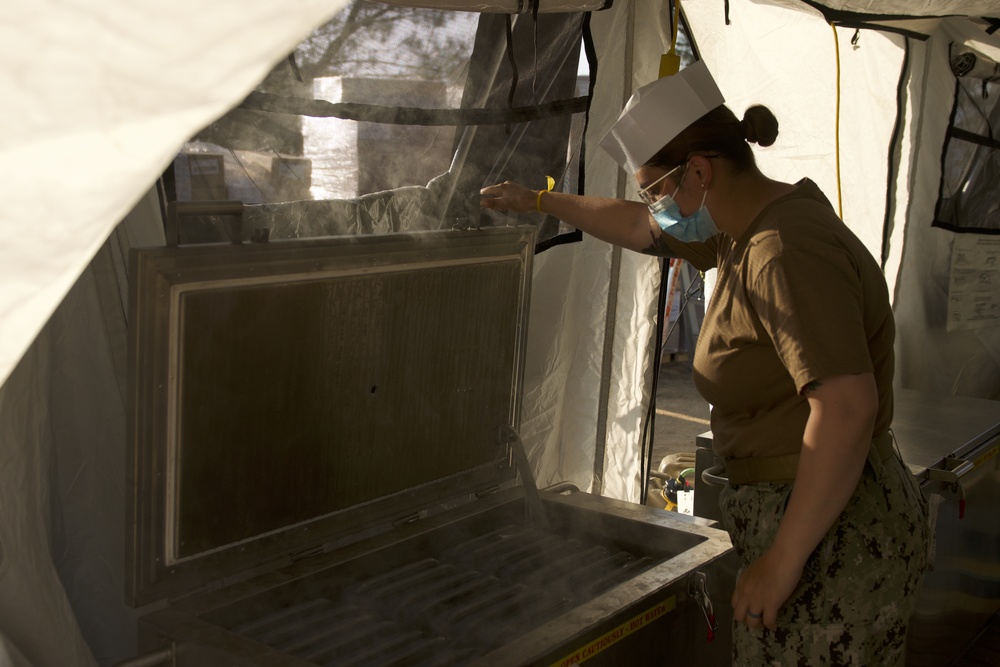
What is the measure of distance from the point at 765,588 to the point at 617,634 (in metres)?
0.25

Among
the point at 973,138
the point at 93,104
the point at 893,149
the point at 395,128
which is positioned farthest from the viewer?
the point at 973,138

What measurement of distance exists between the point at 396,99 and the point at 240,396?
27.6 inches

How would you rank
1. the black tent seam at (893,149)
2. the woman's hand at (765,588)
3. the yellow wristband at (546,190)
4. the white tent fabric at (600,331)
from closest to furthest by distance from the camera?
1. the woman's hand at (765,588)
2. the yellow wristband at (546,190)
3. the white tent fabric at (600,331)
4. the black tent seam at (893,149)

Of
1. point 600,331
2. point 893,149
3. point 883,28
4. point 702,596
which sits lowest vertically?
point 702,596

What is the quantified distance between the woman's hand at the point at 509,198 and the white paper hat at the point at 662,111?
420 mm

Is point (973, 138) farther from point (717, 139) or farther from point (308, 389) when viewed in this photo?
point (308, 389)

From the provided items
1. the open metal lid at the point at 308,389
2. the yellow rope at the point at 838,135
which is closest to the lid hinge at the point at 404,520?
the open metal lid at the point at 308,389

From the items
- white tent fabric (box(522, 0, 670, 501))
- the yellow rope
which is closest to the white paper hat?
white tent fabric (box(522, 0, 670, 501))

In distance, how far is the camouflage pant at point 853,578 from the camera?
1.59 meters

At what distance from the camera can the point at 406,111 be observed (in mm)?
1921

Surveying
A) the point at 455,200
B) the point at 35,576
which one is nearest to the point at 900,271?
the point at 455,200

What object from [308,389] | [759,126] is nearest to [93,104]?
[308,389]

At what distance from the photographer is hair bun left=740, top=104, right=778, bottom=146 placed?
1709 millimetres

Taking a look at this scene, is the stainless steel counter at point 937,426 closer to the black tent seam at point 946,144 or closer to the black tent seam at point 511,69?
the black tent seam at point 946,144
